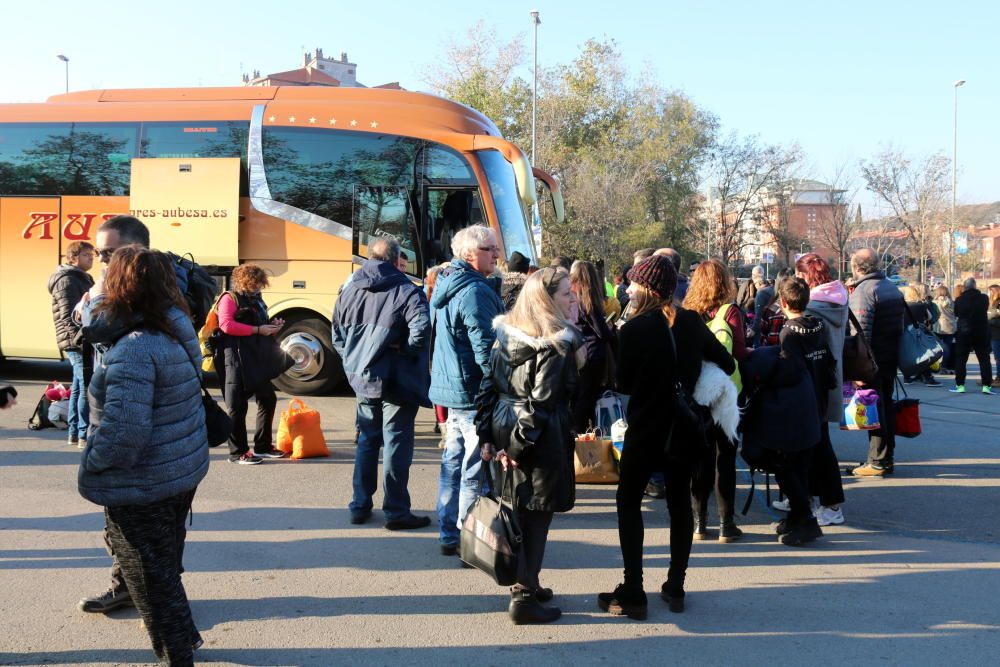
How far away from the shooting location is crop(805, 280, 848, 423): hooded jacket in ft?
20.7

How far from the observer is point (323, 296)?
36.8 ft

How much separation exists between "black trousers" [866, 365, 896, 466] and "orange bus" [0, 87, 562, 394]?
5.23m

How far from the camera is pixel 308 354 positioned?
36.8 feet

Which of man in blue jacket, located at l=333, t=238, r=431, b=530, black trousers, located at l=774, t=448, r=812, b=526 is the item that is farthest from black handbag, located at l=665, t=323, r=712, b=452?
man in blue jacket, located at l=333, t=238, r=431, b=530

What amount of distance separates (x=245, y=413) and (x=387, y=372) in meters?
2.63

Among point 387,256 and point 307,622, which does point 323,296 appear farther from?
point 307,622

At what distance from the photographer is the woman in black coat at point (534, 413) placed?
13.3 ft

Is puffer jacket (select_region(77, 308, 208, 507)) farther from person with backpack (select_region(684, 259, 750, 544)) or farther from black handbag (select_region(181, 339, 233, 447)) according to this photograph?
person with backpack (select_region(684, 259, 750, 544))

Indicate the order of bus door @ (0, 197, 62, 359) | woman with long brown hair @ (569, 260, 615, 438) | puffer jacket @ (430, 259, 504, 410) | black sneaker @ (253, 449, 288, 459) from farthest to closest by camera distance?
bus door @ (0, 197, 62, 359) < black sneaker @ (253, 449, 288, 459) < woman with long brown hair @ (569, 260, 615, 438) < puffer jacket @ (430, 259, 504, 410)

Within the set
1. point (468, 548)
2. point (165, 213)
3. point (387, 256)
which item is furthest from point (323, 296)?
point (468, 548)

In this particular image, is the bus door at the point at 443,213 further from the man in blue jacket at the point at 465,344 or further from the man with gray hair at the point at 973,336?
the man with gray hair at the point at 973,336

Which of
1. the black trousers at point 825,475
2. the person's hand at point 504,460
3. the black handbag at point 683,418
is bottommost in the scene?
the black trousers at point 825,475

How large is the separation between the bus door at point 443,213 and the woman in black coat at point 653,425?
689 centimetres

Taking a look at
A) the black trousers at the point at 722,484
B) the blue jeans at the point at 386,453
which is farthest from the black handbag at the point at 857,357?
the blue jeans at the point at 386,453
